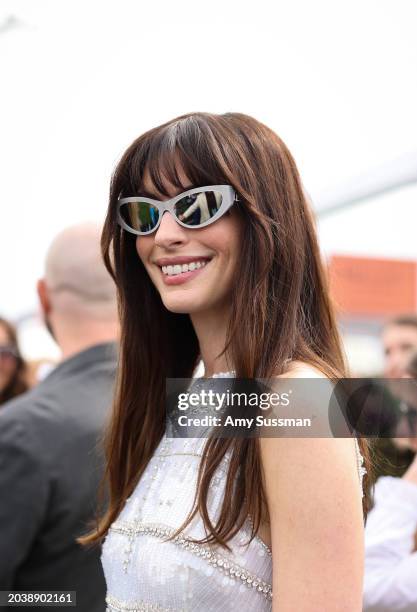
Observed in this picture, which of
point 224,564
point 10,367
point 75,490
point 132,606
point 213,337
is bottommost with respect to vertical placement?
point 10,367

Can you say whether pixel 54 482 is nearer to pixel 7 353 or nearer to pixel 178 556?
pixel 178 556

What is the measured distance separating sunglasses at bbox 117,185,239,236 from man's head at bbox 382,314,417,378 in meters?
2.43

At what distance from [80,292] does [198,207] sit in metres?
1.21

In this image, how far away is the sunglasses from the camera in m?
1.29

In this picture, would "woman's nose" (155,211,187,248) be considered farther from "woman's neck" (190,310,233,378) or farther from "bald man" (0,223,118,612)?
"bald man" (0,223,118,612)

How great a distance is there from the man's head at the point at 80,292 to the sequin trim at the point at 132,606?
1.09 metres

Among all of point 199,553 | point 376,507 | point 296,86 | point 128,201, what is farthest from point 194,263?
point 296,86

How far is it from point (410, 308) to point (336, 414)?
7.02 metres

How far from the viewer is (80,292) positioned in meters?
2.45

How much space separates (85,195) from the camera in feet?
23.6

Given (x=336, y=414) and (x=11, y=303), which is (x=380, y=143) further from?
(x=11, y=303)

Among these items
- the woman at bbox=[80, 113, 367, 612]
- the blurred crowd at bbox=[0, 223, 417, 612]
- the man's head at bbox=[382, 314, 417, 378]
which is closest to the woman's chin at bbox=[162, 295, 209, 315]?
the woman at bbox=[80, 113, 367, 612]

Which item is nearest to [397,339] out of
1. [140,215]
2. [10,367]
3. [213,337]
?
[10,367]

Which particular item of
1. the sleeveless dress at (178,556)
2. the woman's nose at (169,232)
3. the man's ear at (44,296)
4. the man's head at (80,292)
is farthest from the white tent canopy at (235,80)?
the sleeveless dress at (178,556)
